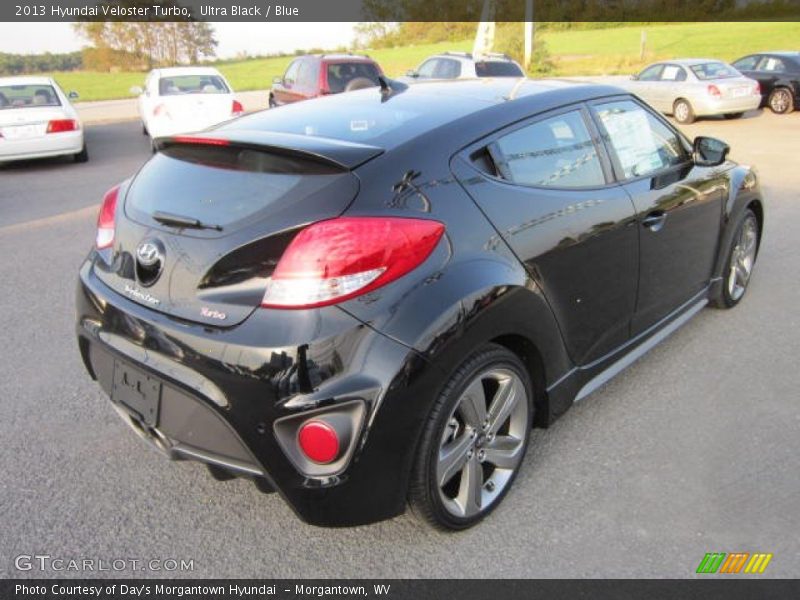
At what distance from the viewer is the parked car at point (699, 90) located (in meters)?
14.7

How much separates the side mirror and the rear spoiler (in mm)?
2434

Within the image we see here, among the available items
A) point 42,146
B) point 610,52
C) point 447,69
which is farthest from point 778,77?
point 610,52

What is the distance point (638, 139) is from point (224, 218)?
2.28 m

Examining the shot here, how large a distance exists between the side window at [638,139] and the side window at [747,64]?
15.8 meters

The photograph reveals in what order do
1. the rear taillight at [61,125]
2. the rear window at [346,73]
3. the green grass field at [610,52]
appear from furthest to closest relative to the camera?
the green grass field at [610,52], the rear window at [346,73], the rear taillight at [61,125]

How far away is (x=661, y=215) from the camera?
334 cm

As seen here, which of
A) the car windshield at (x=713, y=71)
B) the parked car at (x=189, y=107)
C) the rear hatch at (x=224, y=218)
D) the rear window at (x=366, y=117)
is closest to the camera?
the rear hatch at (x=224, y=218)

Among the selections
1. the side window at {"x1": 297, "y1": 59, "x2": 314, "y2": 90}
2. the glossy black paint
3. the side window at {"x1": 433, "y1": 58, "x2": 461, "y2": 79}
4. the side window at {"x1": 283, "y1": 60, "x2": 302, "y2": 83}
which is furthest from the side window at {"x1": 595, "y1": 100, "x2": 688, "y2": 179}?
the glossy black paint

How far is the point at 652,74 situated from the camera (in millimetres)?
16234

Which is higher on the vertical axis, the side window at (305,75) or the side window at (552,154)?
the side window at (552,154)

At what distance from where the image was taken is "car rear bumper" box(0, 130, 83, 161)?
34.2 ft
